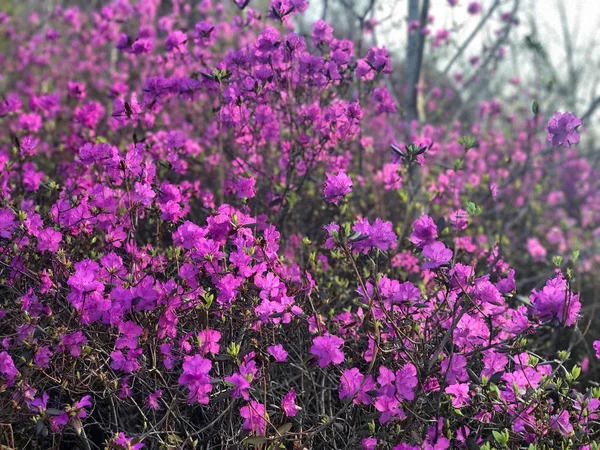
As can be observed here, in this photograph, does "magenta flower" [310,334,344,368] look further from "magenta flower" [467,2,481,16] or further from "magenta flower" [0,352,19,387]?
"magenta flower" [467,2,481,16]

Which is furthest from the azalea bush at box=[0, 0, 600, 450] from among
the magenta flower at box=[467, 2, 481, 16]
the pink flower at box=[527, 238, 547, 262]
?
the magenta flower at box=[467, 2, 481, 16]

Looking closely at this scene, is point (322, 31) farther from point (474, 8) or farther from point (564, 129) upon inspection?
point (474, 8)

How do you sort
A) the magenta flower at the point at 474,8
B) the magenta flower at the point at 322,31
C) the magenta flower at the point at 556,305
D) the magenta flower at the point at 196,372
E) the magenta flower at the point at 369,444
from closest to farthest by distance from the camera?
the magenta flower at the point at 556,305 → the magenta flower at the point at 196,372 → the magenta flower at the point at 369,444 → the magenta flower at the point at 322,31 → the magenta flower at the point at 474,8

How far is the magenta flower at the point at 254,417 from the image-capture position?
208 cm

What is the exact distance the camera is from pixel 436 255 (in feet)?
6.67

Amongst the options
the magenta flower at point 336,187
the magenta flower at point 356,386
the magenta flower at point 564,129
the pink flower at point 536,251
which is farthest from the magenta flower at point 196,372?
the pink flower at point 536,251

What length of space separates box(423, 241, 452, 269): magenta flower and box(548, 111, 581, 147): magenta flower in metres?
0.75

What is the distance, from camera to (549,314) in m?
1.93

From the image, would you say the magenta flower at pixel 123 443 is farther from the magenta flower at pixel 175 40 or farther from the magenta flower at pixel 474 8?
the magenta flower at pixel 474 8

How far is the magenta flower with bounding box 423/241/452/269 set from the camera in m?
2.01

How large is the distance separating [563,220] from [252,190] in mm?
5233

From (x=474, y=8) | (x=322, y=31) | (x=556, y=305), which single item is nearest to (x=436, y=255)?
(x=556, y=305)

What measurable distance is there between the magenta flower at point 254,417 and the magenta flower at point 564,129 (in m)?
1.53

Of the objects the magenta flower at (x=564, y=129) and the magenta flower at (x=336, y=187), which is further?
the magenta flower at (x=564, y=129)
